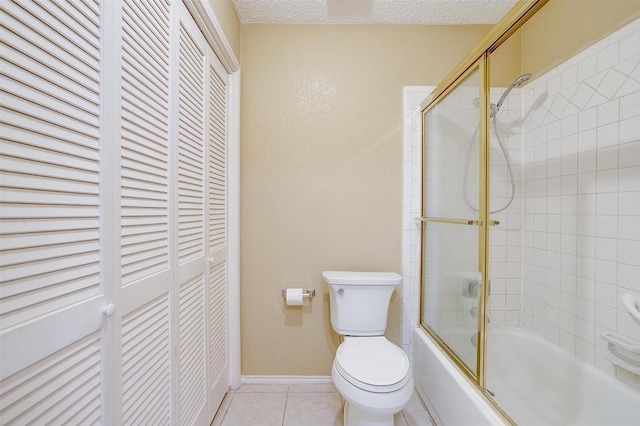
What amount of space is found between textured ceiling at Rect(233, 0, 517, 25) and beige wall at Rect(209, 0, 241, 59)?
7 centimetres

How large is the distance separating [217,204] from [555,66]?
1980 mm

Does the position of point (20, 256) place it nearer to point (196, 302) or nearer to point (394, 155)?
point (196, 302)

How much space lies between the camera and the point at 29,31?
20.3 inches

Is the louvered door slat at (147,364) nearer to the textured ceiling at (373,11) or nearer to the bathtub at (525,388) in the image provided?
the bathtub at (525,388)

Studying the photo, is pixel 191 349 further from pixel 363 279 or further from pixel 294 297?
pixel 363 279

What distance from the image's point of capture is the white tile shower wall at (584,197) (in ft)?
3.88

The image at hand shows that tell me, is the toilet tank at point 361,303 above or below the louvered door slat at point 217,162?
below

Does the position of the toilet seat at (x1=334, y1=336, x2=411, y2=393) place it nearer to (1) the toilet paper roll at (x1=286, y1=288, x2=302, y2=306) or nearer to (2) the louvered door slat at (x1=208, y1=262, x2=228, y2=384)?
(1) the toilet paper roll at (x1=286, y1=288, x2=302, y2=306)

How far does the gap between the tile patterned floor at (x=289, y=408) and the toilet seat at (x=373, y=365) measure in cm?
44

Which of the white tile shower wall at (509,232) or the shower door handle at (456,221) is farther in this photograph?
the white tile shower wall at (509,232)

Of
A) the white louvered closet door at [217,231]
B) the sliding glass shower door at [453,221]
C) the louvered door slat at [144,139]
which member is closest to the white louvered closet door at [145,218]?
the louvered door slat at [144,139]

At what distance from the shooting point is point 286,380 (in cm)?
187

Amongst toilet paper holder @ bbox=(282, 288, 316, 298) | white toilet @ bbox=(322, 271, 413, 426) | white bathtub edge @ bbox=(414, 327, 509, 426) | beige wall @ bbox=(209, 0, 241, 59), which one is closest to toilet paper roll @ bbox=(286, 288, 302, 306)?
toilet paper holder @ bbox=(282, 288, 316, 298)

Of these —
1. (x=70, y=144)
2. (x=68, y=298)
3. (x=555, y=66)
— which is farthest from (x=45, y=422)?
(x=555, y=66)
